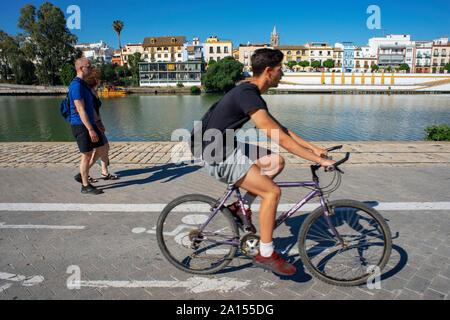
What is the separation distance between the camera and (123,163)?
767 centimetres

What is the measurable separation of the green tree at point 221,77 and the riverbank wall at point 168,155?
223ft

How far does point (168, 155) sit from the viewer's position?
846cm

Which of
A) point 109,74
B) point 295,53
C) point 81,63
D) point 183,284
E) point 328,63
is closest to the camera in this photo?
point 183,284

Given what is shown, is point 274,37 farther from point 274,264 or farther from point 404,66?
point 274,264

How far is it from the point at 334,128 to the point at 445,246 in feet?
64.1

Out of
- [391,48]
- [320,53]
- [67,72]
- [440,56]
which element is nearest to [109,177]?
[67,72]

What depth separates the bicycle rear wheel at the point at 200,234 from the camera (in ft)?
9.94

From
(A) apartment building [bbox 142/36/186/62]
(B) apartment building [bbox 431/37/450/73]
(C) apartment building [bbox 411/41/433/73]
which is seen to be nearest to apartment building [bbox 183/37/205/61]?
(A) apartment building [bbox 142/36/186/62]

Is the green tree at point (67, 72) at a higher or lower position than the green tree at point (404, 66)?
lower

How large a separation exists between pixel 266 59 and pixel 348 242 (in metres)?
2.01

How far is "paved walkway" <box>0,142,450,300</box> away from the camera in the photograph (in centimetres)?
294

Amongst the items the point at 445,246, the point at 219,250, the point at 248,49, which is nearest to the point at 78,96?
the point at 219,250

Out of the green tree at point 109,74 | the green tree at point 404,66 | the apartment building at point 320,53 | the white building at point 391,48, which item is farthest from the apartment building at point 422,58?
the green tree at point 109,74

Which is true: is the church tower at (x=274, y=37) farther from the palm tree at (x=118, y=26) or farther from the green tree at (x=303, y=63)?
the palm tree at (x=118, y=26)
